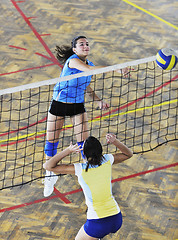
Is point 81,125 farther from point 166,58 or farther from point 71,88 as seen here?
point 166,58

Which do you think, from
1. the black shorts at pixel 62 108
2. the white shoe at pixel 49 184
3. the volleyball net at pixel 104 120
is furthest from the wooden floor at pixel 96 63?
the black shorts at pixel 62 108

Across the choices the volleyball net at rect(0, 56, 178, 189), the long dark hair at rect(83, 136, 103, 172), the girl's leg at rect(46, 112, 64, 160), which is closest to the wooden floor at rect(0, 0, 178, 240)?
the volleyball net at rect(0, 56, 178, 189)

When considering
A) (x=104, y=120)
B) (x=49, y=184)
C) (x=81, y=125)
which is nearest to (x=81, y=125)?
(x=81, y=125)

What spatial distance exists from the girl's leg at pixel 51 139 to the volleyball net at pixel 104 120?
31 cm

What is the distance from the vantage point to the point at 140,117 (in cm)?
753

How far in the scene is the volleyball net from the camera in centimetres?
658

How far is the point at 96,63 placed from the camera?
896 cm

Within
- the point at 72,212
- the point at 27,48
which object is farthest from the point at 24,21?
the point at 72,212

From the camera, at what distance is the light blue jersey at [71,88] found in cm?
562

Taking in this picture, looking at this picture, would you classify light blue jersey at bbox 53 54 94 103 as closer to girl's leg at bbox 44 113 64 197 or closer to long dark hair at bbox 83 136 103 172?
girl's leg at bbox 44 113 64 197

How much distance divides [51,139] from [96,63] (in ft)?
11.2

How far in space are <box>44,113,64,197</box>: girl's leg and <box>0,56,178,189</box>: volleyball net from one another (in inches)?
12.3

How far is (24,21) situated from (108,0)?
2612 mm

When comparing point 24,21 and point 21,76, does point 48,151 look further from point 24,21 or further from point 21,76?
point 24,21
